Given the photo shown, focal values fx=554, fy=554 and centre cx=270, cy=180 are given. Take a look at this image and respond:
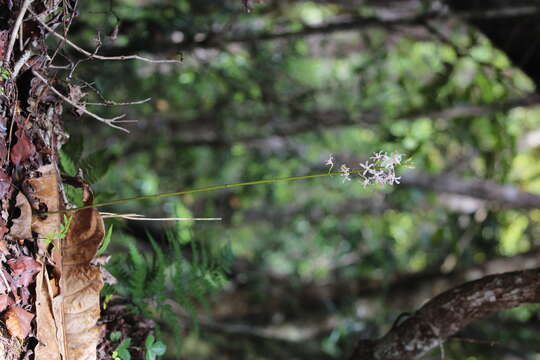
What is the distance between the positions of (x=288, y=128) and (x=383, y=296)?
1.31 m

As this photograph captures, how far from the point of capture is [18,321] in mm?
1091

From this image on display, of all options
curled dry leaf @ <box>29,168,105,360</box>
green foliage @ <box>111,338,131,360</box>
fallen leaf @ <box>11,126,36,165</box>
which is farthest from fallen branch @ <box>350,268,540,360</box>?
fallen leaf @ <box>11,126,36,165</box>

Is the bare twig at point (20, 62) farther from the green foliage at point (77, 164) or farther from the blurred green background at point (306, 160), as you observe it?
the blurred green background at point (306, 160)

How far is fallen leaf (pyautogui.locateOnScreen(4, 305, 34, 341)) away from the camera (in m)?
1.08

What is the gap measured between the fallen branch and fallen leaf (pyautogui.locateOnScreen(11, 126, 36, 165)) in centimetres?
108

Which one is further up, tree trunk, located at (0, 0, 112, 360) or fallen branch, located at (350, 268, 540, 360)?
tree trunk, located at (0, 0, 112, 360)

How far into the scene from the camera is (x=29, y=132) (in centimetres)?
116

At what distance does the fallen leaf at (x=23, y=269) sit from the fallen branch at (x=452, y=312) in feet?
3.16

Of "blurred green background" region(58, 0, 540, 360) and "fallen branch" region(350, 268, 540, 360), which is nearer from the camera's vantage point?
"fallen branch" region(350, 268, 540, 360)

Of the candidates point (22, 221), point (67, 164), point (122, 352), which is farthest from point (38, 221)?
point (122, 352)

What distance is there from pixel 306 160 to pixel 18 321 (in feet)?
10.3

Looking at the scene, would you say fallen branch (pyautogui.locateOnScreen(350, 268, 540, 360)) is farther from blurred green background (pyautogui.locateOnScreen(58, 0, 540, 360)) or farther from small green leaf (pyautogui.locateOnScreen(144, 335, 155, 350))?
blurred green background (pyautogui.locateOnScreen(58, 0, 540, 360))

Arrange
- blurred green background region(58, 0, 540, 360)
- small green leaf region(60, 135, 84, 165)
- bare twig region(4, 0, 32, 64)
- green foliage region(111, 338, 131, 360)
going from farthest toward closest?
1. blurred green background region(58, 0, 540, 360)
2. small green leaf region(60, 135, 84, 165)
3. green foliage region(111, 338, 131, 360)
4. bare twig region(4, 0, 32, 64)

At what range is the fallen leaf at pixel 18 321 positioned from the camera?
108cm
